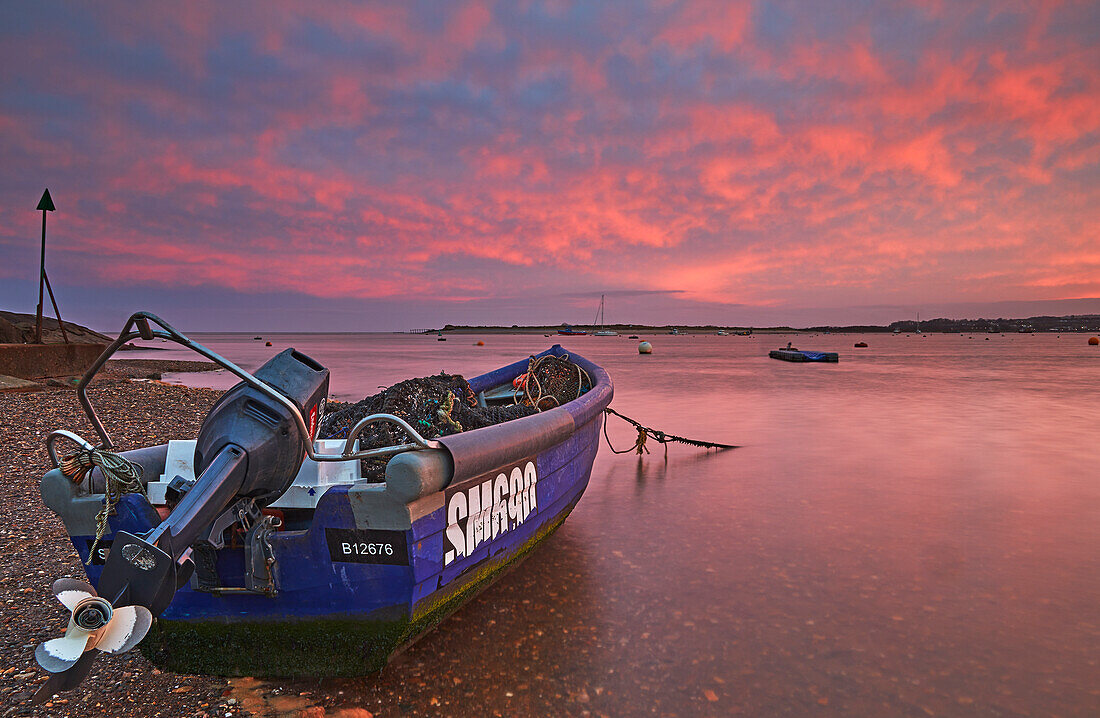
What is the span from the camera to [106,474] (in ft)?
9.68

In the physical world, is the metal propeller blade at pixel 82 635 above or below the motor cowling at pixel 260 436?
below

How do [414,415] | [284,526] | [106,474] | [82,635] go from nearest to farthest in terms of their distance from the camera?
[82,635], [106,474], [284,526], [414,415]

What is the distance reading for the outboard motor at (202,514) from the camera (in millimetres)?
2109

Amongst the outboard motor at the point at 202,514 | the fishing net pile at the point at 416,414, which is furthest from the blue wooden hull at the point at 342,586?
the fishing net pile at the point at 416,414

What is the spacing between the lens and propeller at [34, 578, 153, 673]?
2.04m

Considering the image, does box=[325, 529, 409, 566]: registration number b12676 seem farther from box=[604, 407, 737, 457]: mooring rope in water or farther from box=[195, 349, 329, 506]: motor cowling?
box=[604, 407, 737, 457]: mooring rope in water

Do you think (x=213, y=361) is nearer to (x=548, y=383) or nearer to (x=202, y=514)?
(x=202, y=514)

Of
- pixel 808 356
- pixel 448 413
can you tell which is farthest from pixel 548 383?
pixel 808 356

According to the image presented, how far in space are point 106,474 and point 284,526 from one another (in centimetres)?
98

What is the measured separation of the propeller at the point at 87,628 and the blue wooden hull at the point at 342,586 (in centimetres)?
92

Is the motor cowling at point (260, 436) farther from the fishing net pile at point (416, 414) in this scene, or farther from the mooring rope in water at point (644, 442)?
the mooring rope in water at point (644, 442)

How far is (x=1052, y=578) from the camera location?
5.39 meters

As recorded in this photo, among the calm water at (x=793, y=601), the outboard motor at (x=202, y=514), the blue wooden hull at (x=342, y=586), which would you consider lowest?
the calm water at (x=793, y=601)

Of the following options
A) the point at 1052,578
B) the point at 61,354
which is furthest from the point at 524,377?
the point at 61,354
